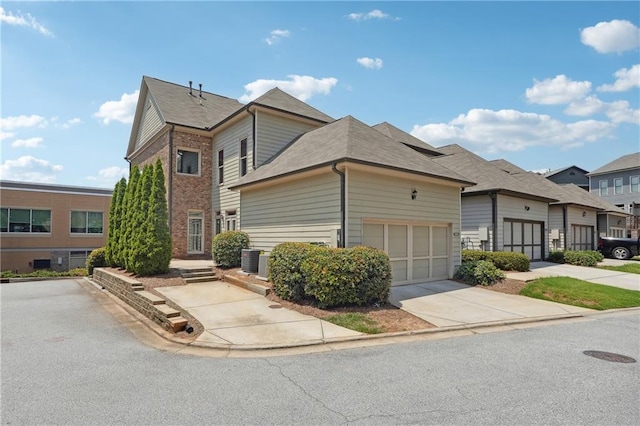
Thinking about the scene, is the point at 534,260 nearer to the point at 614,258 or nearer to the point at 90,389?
the point at 614,258

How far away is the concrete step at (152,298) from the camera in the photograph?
8.78m

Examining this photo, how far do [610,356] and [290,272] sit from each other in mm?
6401

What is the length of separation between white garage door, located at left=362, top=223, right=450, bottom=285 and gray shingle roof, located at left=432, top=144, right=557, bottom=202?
18.5 ft

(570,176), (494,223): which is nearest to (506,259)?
(494,223)

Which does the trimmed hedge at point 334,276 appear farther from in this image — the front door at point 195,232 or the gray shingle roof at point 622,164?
the gray shingle roof at point 622,164

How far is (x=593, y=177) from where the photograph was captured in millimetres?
42156

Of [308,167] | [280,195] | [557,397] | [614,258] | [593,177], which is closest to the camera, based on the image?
[557,397]

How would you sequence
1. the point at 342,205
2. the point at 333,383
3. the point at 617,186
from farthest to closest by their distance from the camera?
the point at 617,186, the point at 342,205, the point at 333,383

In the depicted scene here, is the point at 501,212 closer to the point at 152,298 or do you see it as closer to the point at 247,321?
the point at 247,321

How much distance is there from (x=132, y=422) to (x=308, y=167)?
8023 mm

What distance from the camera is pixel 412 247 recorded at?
1224cm

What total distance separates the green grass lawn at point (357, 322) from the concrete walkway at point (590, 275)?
8303 millimetres

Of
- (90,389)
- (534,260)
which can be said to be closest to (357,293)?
(90,389)

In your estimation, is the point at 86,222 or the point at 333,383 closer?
the point at 333,383
